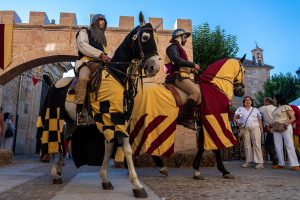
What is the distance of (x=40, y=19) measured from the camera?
36.7 feet

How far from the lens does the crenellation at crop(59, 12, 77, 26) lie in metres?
11.2

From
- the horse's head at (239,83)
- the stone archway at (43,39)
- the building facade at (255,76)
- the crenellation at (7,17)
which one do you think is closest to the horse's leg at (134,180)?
the horse's head at (239,83)

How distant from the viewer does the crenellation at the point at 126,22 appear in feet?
37.2

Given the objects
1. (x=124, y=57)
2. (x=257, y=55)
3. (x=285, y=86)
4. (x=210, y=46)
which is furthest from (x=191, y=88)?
(x=257, y=55)

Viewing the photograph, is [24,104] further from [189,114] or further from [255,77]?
[255,77]

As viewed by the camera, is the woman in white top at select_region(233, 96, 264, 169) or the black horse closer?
the black horse

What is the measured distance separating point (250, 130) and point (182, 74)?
3.81 metres

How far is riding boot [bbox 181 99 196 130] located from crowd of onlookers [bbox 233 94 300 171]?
3.14 m

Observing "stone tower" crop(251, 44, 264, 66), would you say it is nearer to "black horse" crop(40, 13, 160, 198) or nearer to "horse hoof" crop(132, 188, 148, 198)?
"black horse" crop(40, 13, 160, 198)

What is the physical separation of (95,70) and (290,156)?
5.90 m

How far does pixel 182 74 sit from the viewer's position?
5645 millimetres

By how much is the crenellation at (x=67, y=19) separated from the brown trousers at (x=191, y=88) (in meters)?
7.24

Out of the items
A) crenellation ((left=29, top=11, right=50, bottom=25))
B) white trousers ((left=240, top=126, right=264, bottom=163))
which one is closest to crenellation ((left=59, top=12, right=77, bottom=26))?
crenellation ((left=29, top=11, right=50, bottom=25))

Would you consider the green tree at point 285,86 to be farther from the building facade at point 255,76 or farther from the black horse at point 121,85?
the black horse at point 121,85
